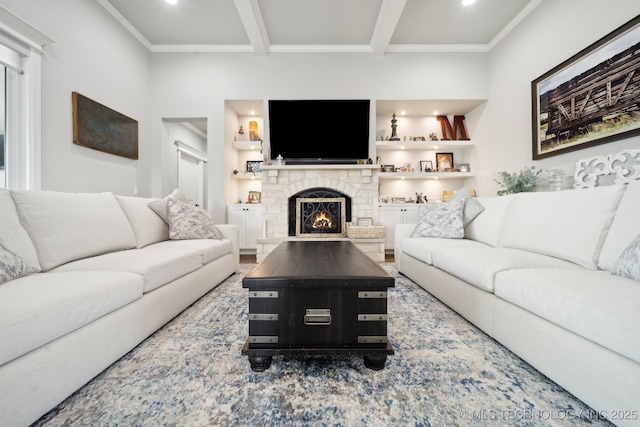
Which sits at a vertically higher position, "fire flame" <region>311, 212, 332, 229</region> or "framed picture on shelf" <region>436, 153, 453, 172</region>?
"framed picture on shelf" <region>436, 153, 453, 172</region>

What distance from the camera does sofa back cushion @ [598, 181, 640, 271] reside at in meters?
1.34

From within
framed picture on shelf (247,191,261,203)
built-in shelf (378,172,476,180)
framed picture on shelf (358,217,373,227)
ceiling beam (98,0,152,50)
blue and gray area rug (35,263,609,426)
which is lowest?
blue and gray area rug (35,263,609,426)

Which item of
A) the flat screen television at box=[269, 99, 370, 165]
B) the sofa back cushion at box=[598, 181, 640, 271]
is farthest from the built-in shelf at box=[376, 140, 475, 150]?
the sofa back cushion at box=[598, 181, 640, 271]

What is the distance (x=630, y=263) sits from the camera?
117cm

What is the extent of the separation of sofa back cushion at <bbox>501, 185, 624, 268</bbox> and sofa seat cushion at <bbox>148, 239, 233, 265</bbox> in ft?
8.43

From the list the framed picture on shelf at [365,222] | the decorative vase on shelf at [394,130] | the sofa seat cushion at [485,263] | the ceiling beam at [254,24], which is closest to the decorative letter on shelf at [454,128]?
the decorative vase on shelf at [394,130]

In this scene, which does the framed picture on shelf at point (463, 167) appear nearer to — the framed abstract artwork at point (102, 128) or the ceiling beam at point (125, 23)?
the framed abstract artwork at point (102, 128)

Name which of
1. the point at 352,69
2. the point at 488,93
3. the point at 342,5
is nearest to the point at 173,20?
the point at 342,5

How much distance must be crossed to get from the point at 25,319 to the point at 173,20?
409 cm

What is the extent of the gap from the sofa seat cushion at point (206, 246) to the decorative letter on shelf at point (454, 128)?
4052 mm

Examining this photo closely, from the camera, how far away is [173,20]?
3445mm

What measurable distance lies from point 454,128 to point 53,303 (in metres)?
5.33

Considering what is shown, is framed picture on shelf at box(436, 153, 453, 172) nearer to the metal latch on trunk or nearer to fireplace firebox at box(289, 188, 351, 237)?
fireplace firebox at box(289, 188, 351, 237)

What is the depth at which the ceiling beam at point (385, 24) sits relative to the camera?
2.94m
